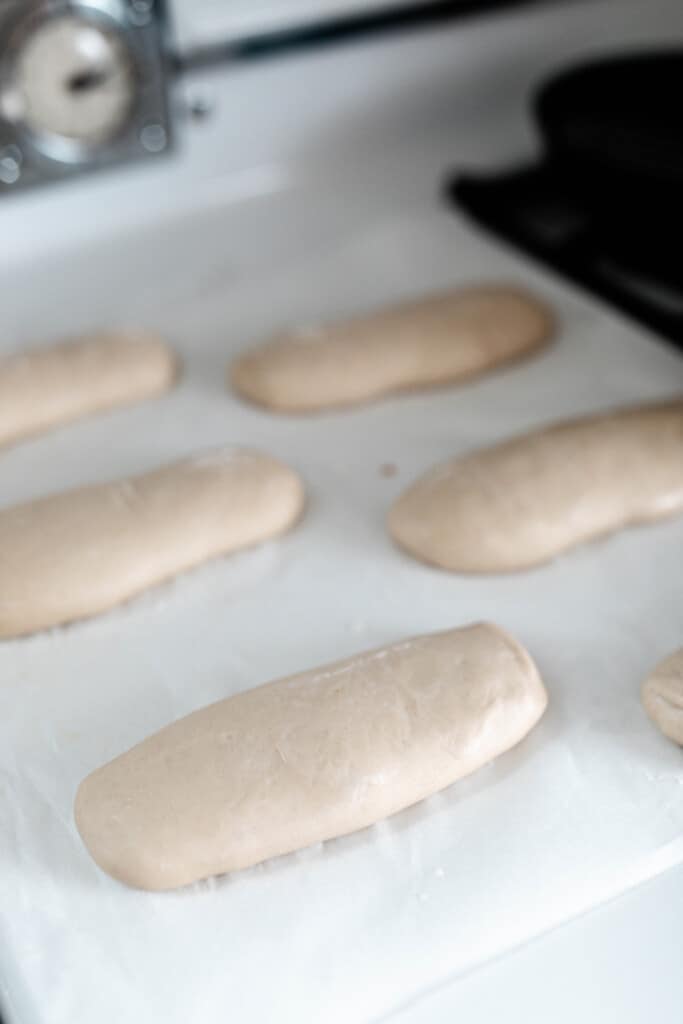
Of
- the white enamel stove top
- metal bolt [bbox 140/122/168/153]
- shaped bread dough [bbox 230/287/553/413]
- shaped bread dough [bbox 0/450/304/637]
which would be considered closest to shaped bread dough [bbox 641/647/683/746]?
the white enamel stove top

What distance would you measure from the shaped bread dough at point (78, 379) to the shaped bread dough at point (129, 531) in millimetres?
164

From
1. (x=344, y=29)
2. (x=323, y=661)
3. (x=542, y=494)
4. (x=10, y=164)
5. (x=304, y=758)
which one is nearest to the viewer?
(x=304, y=758)

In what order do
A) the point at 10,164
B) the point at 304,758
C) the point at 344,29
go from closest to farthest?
the point at 304,758 < the point at 10,164 < the point at 344,29

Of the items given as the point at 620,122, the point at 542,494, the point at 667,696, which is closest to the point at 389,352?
the point at 542,494

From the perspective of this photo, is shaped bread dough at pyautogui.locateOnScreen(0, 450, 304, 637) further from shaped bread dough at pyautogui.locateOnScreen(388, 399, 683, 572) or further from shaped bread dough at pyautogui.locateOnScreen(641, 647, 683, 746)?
shaped bread dough at pyautogui.locateOnScreen(641, 647, 683, 746)

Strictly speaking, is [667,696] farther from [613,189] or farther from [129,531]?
[613,189]

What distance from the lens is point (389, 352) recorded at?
1.15m

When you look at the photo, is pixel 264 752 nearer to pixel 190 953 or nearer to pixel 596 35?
pixel 190 953

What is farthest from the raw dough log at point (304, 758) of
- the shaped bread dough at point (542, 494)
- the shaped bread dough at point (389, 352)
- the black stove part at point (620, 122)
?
→ the black stove part at point (620, 122)

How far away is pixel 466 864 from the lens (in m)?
0.69

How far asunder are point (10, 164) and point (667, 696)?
3.01 ft

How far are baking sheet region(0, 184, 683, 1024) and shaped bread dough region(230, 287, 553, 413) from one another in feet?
0.07

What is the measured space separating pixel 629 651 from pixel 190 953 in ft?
1.26

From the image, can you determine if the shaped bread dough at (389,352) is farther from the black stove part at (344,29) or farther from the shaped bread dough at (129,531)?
the black stove part at (344,29)
